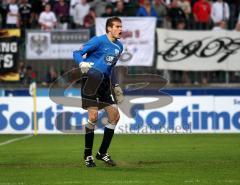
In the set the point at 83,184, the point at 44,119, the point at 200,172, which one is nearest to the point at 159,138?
the point at 44,119

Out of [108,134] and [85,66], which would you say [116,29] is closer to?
[85,66]

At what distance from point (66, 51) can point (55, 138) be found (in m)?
3.93

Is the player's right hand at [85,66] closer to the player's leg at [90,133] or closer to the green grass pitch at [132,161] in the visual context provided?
the player's leg at [90,133]

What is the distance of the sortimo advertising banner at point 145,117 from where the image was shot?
22047 mm

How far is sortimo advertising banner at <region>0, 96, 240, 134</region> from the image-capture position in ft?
72.3

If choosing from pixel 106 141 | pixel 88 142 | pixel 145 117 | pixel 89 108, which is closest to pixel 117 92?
pixel 89 108

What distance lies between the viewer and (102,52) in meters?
13.2

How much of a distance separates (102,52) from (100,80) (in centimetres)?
50

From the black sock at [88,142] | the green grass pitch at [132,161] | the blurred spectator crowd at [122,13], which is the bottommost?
the green grass pitch at [132,161]

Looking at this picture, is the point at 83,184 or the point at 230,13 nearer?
the point at 83,184

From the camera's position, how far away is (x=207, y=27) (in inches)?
963

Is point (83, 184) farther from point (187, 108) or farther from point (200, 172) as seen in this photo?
point (187, 108)

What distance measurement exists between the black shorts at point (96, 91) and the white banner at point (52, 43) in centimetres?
1039

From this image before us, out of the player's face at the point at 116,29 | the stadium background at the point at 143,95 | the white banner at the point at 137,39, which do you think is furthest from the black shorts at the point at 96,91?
the white banner at the point at 137,39
